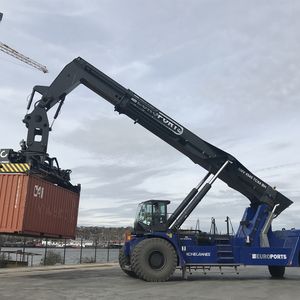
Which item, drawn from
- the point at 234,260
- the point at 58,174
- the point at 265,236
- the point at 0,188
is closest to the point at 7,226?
the point at 0,188

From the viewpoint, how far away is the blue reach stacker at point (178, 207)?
685 inches

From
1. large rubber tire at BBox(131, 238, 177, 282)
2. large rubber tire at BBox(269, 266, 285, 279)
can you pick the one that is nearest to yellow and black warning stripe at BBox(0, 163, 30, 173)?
large rubber tire at BBox(131, 238, 177, 282)

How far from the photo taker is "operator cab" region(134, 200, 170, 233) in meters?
18.5

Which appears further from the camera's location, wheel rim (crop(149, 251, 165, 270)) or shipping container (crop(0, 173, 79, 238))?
wheel rim (crop(149, 251, 165, 270))

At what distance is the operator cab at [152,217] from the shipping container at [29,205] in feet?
10.6

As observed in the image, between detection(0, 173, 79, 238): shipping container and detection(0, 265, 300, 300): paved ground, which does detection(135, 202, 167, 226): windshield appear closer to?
detection(0, 265, 300, 300): paved ground

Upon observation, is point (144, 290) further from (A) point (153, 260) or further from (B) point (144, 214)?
(B) point (144, 214)

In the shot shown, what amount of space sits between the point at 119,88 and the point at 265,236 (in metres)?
8.51

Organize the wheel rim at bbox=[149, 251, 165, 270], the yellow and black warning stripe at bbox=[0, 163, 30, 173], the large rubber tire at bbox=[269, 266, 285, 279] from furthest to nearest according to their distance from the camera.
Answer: the large rubber tire at bbox=[269, 266, 285, 279] < the wheel rim at bbox=[149, 251, 165, 270] < the yellow and black warning stripe at bbox=[0, 163, 30, 173]

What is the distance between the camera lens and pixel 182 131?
19531 millimetres

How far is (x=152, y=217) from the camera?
61.2ft

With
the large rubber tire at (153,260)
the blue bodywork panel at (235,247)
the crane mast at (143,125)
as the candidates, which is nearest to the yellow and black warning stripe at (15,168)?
the crane mast at (143,125)

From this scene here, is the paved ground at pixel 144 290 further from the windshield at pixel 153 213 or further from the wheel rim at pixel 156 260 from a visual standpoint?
the windshield at pixel 153 213

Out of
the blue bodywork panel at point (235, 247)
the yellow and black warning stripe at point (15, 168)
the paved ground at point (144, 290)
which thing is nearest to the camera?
the paved ground at point (144, 290)
